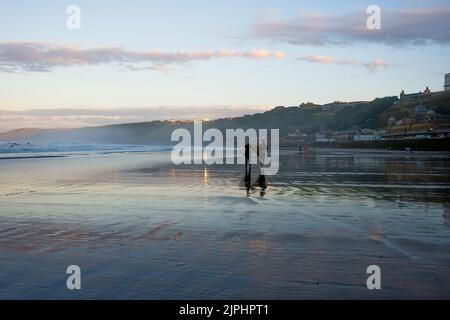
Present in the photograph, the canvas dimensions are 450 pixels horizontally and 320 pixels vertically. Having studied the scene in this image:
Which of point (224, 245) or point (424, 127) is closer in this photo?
point (224, 245)

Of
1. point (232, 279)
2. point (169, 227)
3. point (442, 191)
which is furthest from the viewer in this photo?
point (442, 191)

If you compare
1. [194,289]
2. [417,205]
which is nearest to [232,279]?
[194,289]

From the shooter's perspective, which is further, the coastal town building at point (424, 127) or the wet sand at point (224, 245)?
the coastal town building at point (424, 127)

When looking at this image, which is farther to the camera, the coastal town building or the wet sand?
the coastal town building

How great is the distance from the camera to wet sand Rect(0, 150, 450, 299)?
18.1 ft

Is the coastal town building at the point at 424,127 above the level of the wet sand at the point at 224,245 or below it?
above

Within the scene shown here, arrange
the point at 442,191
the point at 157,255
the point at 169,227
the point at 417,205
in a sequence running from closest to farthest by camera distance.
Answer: the point at 157,255, the point at 169,227, the point at 417,205, the point at 442,191

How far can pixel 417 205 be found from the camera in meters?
12.7

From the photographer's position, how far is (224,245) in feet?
25.3

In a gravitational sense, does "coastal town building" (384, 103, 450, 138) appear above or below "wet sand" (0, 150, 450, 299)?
above

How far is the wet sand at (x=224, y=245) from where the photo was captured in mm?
5504

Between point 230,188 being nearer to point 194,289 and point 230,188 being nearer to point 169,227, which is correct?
point 169,227

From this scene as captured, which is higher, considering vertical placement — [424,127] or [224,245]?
[424,127]
